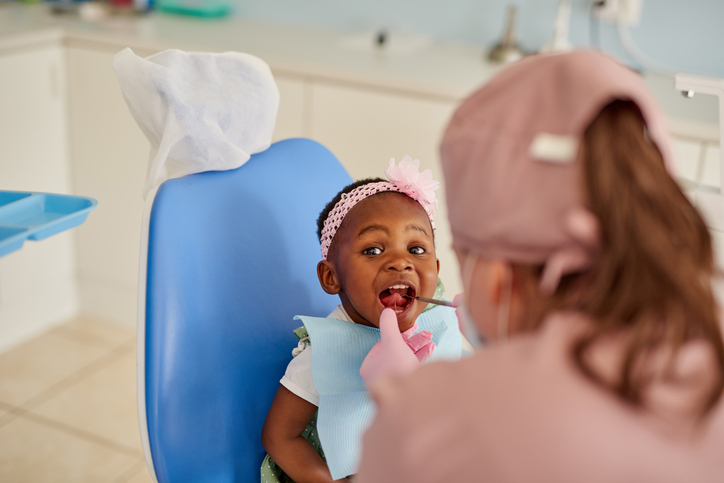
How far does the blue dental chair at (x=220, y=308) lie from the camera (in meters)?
0.96

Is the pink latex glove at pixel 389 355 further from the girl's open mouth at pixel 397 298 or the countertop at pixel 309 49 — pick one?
the countertop at pixel 309 49

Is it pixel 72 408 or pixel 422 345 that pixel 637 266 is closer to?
pixel 422 345

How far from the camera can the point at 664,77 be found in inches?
82.4

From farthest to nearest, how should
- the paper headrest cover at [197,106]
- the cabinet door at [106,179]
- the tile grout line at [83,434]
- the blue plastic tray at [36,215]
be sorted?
the cabinet door at [106,179] → the tile grout line at [83,434] → the paper headrest cover at [197,106] → the blue plastic tray at [36,215]

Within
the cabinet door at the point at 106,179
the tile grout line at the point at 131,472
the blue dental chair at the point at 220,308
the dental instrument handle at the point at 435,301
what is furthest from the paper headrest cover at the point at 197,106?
the cabinet door at the point at 106,179

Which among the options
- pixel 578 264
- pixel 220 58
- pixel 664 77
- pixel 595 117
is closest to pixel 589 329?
pixel 578 264

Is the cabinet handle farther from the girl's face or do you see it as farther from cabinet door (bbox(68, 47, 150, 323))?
the girl's face

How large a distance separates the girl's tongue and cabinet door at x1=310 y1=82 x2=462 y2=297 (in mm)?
791

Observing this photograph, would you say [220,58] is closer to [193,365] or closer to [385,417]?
[193,365]

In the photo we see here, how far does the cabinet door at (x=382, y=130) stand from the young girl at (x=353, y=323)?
29.1 inches

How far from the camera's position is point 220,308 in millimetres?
1047

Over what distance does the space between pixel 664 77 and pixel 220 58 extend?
4.86ft

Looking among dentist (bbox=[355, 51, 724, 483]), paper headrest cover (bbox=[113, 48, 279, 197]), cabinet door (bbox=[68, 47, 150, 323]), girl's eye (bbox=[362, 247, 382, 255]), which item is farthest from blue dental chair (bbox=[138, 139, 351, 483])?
cabinet door (bbox=[68, 47, 150, 323])

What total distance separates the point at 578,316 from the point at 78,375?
1.97 meters
